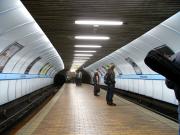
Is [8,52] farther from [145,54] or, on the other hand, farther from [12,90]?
[145,54]

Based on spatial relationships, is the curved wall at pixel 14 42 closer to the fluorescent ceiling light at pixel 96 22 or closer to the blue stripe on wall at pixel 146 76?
the fluorescent ceiling light at pixel 96 22

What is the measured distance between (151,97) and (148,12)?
36.7 ft

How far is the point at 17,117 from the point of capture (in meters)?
15.3

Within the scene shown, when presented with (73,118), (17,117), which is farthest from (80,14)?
(17,117)

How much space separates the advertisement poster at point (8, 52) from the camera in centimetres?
1362

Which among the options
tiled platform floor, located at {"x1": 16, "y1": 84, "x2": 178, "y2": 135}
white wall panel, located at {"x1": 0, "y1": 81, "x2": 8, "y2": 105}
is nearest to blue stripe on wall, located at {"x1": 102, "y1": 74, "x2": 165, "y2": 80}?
tiled platform floor, located at {"x1": 16, "y1": 84, "x2": 178, "y2": 135}

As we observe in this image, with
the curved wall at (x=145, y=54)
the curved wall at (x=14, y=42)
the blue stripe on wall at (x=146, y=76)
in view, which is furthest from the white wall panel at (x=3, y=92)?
the blue stripe on wall at (x=146, y=76)

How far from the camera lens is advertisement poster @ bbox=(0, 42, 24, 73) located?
44.7ft

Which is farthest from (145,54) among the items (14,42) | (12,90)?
(12,90)

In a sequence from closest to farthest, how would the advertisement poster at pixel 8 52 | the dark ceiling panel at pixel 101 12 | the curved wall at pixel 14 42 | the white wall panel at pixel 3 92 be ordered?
the dark ceiling panel at pixel 101 12
the curved wall at pixel 14 42
the advertisement poster at pixel 8 52
the white wall panel at pixel 3 92

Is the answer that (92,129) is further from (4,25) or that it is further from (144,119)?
(4,25)

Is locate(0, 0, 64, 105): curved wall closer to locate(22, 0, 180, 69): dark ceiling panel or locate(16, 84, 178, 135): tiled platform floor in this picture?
locate(22, 0, 180, 69): dark ceiling panel

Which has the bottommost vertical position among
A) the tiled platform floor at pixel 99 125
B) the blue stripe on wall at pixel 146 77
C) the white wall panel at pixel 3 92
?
the tiled platform floor at pixel 99 125

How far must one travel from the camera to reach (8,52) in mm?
14195
